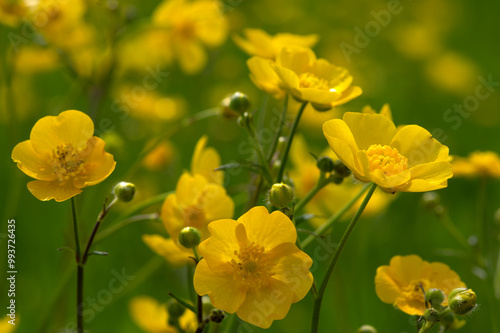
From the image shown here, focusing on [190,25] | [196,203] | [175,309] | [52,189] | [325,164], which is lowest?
[190,25]

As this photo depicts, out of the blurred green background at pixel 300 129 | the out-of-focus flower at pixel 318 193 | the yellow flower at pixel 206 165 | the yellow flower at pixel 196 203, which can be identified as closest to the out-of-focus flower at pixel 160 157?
the blurred green background at pixel 300 129

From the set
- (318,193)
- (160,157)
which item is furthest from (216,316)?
(160,157)

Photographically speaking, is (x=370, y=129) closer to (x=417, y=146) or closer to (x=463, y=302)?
(x=417, y=146)

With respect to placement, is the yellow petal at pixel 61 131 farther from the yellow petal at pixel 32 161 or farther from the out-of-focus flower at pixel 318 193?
the out-of-focus flower at pixel 318 193

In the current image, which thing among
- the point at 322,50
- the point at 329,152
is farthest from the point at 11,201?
the point at 322,50

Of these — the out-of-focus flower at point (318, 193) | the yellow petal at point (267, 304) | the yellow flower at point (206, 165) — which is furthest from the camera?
the out-of-focus flower at point (318, 193)

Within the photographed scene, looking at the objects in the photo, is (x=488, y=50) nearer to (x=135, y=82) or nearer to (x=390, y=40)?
(x=390, y=40)
